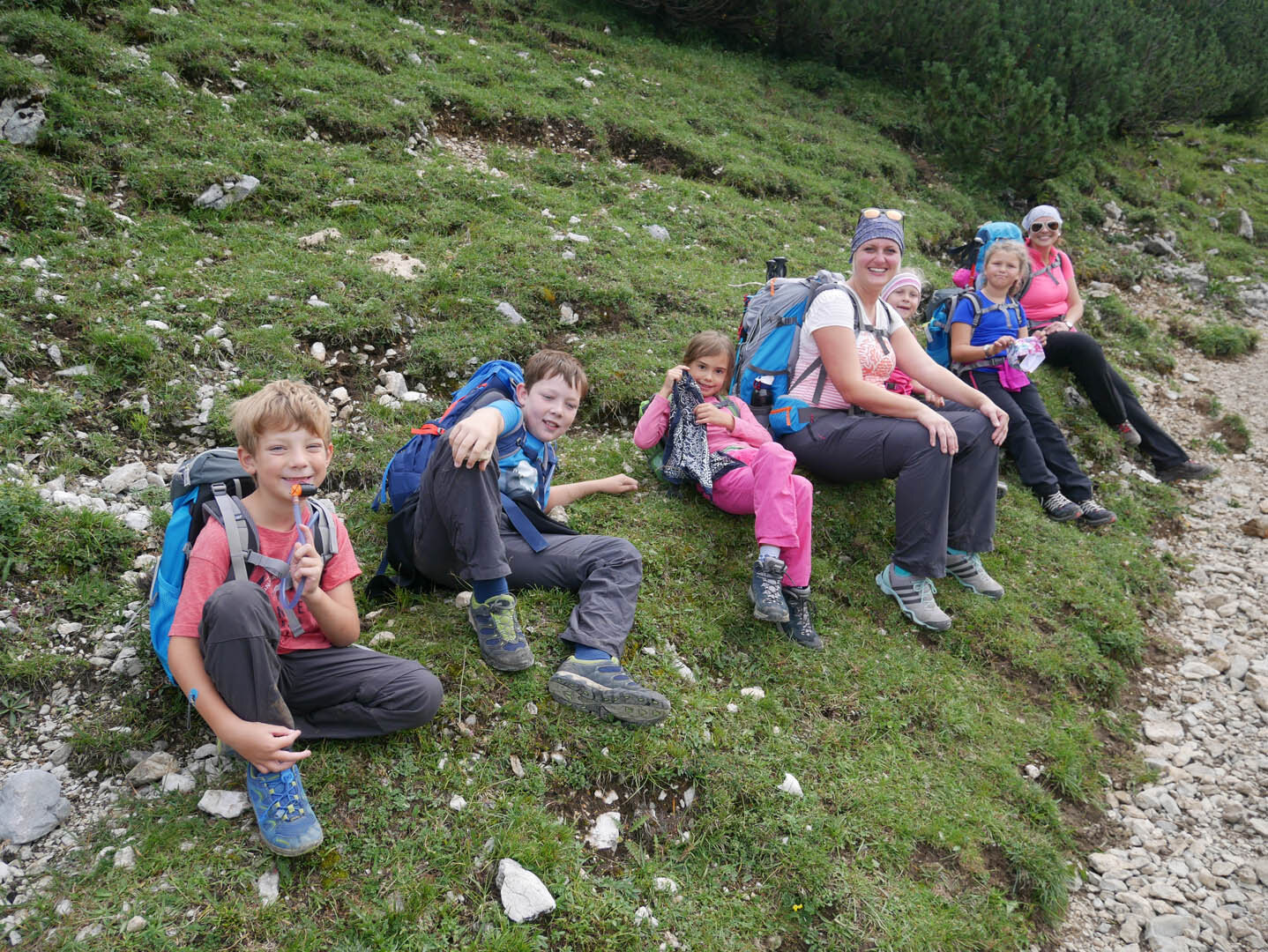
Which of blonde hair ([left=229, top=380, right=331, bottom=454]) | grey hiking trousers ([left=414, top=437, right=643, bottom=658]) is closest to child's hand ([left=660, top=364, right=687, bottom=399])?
grey hiking trousers ([left=414, top=437, right=643, bottom=658])

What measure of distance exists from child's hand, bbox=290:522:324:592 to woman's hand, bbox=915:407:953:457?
4190mm

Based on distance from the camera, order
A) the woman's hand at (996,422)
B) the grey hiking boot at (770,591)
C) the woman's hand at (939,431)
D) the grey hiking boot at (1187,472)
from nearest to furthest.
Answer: the grey hiking boot at (770,591), the woman's hand at (939,431), the woman's hand at (996,422), the grey hiking boot at (1187,472)

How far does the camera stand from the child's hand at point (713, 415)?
563 cm

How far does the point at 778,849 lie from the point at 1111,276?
43.2 feet

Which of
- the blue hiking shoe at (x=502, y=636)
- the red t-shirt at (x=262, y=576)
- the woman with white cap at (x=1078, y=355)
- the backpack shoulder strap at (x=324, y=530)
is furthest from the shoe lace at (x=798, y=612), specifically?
the woman with white cap at (x=1078, y=355)

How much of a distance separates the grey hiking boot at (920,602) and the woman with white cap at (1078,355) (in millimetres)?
4960

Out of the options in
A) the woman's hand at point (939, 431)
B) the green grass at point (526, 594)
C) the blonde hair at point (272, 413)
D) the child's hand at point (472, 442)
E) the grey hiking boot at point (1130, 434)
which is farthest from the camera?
the grey hiking boot at point (1130, 434)

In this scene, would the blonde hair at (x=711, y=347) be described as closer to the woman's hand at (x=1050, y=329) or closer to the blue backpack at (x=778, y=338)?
the blue backpack at (x=778, y=338)

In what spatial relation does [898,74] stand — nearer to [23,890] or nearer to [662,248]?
[662,248]

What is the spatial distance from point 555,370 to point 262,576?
6.69ft

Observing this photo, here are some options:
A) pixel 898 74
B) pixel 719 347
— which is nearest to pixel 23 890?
pixel 719 347

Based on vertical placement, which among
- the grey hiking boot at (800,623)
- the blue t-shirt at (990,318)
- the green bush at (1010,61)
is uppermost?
the green bush at (1010,61)

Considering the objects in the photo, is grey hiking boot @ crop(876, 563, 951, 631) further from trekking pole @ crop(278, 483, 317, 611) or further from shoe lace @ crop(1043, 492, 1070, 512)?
trekking pole @ crop(278, 483, 317, 611)

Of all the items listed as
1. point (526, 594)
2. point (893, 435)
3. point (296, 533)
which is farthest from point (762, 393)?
point (296, 533)
